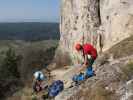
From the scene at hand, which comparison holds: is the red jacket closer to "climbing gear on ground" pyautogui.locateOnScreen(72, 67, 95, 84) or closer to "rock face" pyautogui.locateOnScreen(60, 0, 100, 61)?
"climbing gear on ground" pyautogui.locateOnScreen(72, 67, 95, 84)

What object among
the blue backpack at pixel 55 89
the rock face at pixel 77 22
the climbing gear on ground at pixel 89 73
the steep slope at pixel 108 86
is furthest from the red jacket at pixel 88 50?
the rock face at pixel 77 22

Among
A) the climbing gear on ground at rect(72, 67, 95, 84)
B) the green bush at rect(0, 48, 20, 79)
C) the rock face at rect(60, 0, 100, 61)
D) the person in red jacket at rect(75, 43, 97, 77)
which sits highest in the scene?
the person in red jacket at rect(75, 43, 97, 77)

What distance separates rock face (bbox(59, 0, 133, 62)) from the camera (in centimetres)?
2284

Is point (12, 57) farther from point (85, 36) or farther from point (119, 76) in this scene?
point (119, 76)

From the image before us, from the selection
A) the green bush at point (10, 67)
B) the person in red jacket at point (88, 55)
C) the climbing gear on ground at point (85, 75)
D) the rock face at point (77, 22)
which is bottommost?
the green bush at point (10, 67)

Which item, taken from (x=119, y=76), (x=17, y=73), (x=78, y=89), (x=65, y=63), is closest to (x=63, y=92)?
(x=78, y=89)

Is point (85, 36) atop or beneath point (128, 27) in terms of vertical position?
beneath

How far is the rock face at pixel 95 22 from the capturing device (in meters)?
22.8

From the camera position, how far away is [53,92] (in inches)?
550

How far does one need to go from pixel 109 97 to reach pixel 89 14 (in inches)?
751

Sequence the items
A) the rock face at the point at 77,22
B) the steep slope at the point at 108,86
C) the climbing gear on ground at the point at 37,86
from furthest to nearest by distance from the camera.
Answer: the rock face at the point at 77,22 → the climbing gear on ground at the point at 37,86 → the steep slope at the point at 108,86

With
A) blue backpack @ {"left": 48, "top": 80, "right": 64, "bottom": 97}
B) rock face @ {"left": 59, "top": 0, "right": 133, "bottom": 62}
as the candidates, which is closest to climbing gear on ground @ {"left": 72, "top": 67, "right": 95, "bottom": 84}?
blue backpack @ {"left": 48, "top": 80, "right": 64, "bottom": 97}

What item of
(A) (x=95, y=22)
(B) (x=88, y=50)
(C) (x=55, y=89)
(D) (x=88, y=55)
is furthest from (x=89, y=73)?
(A) (x=95, y=22)

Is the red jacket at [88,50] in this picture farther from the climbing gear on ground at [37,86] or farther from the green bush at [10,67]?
the green bush at [10,67]
